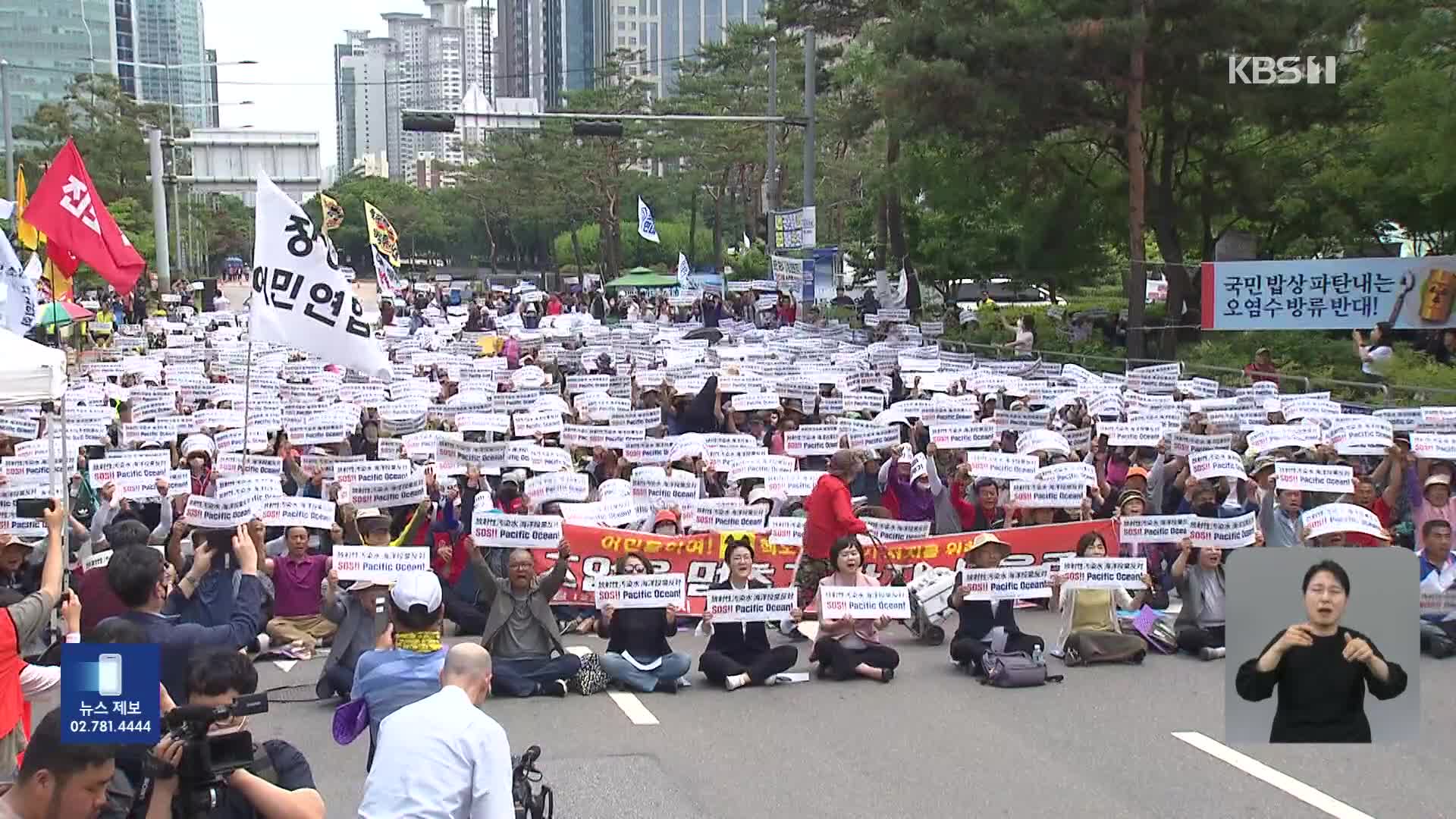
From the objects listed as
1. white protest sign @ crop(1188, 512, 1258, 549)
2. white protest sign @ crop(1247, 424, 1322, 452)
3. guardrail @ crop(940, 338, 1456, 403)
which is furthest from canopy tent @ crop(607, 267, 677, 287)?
white protest sign @ crop(1188, 512, 1258, 549)

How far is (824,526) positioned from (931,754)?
347 cm

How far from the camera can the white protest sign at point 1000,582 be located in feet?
39.6

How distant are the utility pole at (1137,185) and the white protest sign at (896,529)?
16.6 metres

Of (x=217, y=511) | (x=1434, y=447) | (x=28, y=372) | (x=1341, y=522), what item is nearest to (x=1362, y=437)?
(x=1434, y=447)

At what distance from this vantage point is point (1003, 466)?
15.5 metres

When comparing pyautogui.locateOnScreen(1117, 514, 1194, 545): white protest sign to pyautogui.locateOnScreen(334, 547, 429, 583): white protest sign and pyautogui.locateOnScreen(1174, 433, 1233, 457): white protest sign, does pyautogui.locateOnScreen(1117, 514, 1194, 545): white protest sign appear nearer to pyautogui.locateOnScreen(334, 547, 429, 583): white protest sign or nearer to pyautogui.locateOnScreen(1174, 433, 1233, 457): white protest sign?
pyautogui.locateOnScreen(1174, 433, 1233, 457): white protest sign

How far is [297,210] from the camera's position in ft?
46.2

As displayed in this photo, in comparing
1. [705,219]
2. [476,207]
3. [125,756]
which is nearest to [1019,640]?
[125,756]

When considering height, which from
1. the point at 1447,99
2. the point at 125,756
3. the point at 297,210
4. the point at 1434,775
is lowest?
the point at 1434,775

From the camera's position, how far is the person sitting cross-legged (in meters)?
11.3

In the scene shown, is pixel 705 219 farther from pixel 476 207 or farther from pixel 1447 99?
pixel 1447 99

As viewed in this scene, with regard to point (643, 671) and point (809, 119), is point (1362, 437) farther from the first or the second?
point (809, 119)

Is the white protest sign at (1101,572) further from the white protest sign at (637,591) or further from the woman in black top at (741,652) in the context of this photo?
the white protest sign at (637,591)

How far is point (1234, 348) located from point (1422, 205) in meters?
4.58
